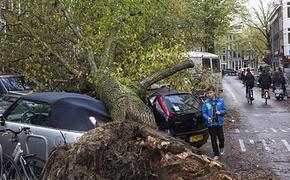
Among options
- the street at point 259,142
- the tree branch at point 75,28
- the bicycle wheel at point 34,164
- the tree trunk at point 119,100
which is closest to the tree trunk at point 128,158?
the bicycle wheel at point 34,164

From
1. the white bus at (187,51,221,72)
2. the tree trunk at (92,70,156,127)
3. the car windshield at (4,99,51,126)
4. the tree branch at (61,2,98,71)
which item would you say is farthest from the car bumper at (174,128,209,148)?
the white bus at (187,51,221,72)

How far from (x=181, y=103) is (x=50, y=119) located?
3595 mm

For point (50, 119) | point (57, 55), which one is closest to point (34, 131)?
point (50, 119)

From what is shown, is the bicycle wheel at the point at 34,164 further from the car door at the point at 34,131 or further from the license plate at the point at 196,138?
the license plate at the point at 196,138

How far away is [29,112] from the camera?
820 centimetres

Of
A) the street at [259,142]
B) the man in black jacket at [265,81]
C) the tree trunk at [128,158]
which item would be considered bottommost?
the street at [259,142]

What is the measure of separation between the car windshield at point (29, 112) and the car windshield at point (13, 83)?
783 cm

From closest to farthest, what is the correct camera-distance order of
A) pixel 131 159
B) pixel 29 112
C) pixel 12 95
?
pixel 131 159 → pixel 29 112 → pixel 12 95

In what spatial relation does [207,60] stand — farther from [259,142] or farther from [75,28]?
[259,142]

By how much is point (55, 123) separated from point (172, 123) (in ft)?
10.1

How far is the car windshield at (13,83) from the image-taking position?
16250 millimetres

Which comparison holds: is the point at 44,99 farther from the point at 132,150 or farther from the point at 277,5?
the point at 277,5

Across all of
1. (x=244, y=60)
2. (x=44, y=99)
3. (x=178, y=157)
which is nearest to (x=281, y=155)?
(x=44, y=99)

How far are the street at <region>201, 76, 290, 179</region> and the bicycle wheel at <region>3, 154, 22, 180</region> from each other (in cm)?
430
